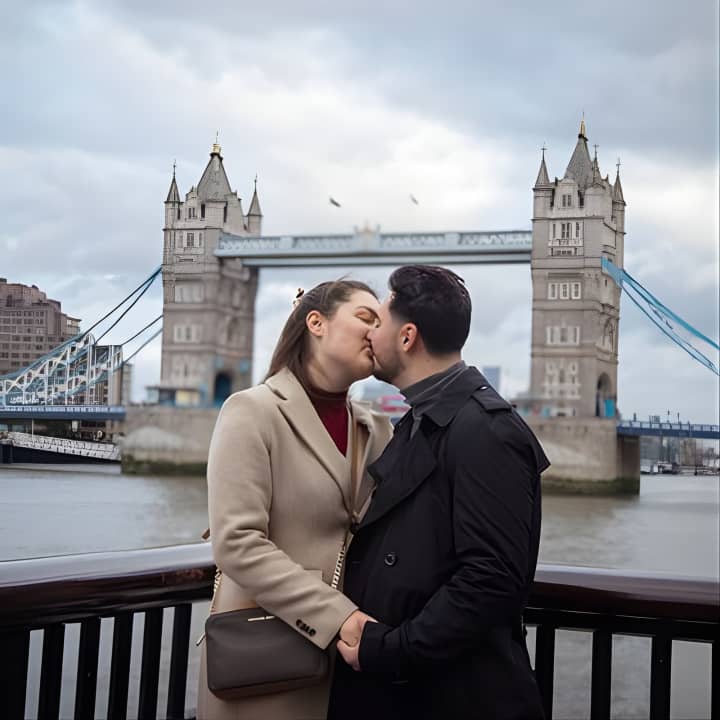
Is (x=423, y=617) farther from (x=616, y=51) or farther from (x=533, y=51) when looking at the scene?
(x=616, y=51)

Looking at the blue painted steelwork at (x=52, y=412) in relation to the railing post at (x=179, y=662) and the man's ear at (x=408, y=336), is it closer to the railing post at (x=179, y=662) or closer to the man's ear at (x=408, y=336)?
the railing post at (x=179, y=662)

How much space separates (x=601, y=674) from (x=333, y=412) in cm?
68

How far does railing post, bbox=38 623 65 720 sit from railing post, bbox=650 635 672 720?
940mm

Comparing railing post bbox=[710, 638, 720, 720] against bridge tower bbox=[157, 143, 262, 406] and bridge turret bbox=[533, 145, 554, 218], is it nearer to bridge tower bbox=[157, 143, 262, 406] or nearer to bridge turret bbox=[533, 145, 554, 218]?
bridge tower bbox=[157, 143, 262, 406]

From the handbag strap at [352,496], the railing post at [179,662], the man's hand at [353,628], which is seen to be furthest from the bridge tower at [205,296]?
the man's hand at [353,628]

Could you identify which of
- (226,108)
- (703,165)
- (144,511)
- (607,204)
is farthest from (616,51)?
(144,511)

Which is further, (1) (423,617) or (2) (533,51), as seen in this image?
(2) (533,51)

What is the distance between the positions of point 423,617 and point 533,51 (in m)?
5.71

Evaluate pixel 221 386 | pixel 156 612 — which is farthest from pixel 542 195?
pixel 156 612

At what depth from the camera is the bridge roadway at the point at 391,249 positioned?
5859 millimetres

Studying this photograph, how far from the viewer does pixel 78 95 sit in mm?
3729

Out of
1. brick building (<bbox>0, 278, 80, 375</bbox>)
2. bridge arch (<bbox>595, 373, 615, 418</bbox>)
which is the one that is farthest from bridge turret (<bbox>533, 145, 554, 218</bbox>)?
brick building (<bbox>0, 278, 80, 375</bbox>)

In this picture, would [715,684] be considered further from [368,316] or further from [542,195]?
[542,195]

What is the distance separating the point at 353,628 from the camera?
109 centimetres
